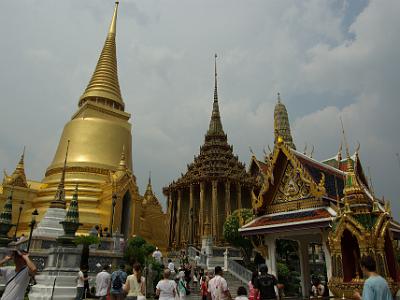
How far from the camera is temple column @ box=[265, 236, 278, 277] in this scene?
11.5 metres

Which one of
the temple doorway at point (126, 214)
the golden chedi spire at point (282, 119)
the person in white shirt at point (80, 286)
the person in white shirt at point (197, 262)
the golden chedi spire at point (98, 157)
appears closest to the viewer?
the person in white shirt at point (80, 286)

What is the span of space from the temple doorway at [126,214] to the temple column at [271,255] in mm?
14891

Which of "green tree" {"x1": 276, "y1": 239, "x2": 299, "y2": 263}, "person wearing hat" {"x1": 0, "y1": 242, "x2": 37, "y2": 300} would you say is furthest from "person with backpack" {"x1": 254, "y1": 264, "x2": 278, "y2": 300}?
"green tree" {"x1": 276, "y1": 239, "x2": 299, "y2": 263}

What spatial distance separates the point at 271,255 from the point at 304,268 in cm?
219

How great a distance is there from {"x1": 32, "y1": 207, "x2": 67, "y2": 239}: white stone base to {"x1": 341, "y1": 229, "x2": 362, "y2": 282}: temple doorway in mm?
14327

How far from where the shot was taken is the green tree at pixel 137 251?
1622 centimetres

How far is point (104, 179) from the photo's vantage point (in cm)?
2611

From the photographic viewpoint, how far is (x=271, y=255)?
11633 mm

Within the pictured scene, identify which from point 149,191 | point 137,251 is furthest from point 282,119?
point 137,251

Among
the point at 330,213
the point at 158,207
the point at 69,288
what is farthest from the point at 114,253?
the point at 158,207

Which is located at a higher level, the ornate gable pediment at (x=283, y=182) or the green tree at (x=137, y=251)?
the ornate gable pediment at (x=283, y=182)

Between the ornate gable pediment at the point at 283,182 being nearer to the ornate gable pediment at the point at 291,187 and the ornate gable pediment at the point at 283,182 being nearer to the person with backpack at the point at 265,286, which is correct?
the ornate gable pediment at the point at 291,187

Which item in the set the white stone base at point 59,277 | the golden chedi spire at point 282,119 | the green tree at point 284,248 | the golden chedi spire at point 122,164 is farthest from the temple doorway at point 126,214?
the golden chedi spire at point 282,119

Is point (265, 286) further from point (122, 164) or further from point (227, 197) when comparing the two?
point (227, 197)
